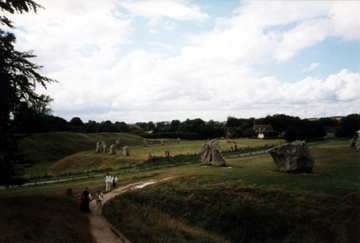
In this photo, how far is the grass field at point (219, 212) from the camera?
13891 mm

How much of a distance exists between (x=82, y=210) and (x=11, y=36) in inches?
530

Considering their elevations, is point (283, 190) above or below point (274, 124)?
below

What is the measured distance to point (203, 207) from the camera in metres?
20.0

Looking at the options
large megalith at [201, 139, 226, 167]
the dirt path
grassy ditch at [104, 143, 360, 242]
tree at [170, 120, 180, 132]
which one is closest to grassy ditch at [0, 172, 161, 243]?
the dirt path

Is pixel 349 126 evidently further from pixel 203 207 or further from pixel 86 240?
pixel 86 240

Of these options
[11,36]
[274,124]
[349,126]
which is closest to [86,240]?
[11,36]

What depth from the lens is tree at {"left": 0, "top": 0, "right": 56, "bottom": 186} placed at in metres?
14.6

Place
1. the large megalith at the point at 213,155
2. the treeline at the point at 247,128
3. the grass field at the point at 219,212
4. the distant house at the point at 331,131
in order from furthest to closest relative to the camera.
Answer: the distant house at the point at 331,131, the treeline at the point at 247,128, the large megalith at the point at 213,155, the grass field at the point at 219,212

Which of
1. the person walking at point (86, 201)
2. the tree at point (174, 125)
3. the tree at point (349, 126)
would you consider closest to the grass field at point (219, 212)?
the person walking at point (86, 201)

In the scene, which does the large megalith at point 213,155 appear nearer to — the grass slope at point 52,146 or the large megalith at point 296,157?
the large megalith at point 296,157

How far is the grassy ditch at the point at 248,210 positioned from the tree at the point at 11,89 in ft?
26.0

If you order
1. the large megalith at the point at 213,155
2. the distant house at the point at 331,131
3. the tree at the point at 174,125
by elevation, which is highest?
the tree at the point at 174,125

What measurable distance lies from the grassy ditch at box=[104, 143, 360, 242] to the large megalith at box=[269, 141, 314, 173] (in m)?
1.03

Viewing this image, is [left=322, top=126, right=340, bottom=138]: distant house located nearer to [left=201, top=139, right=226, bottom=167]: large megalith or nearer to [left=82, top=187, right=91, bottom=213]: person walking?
[left=201, top=139, right=226, bottom=167]: large megalith
